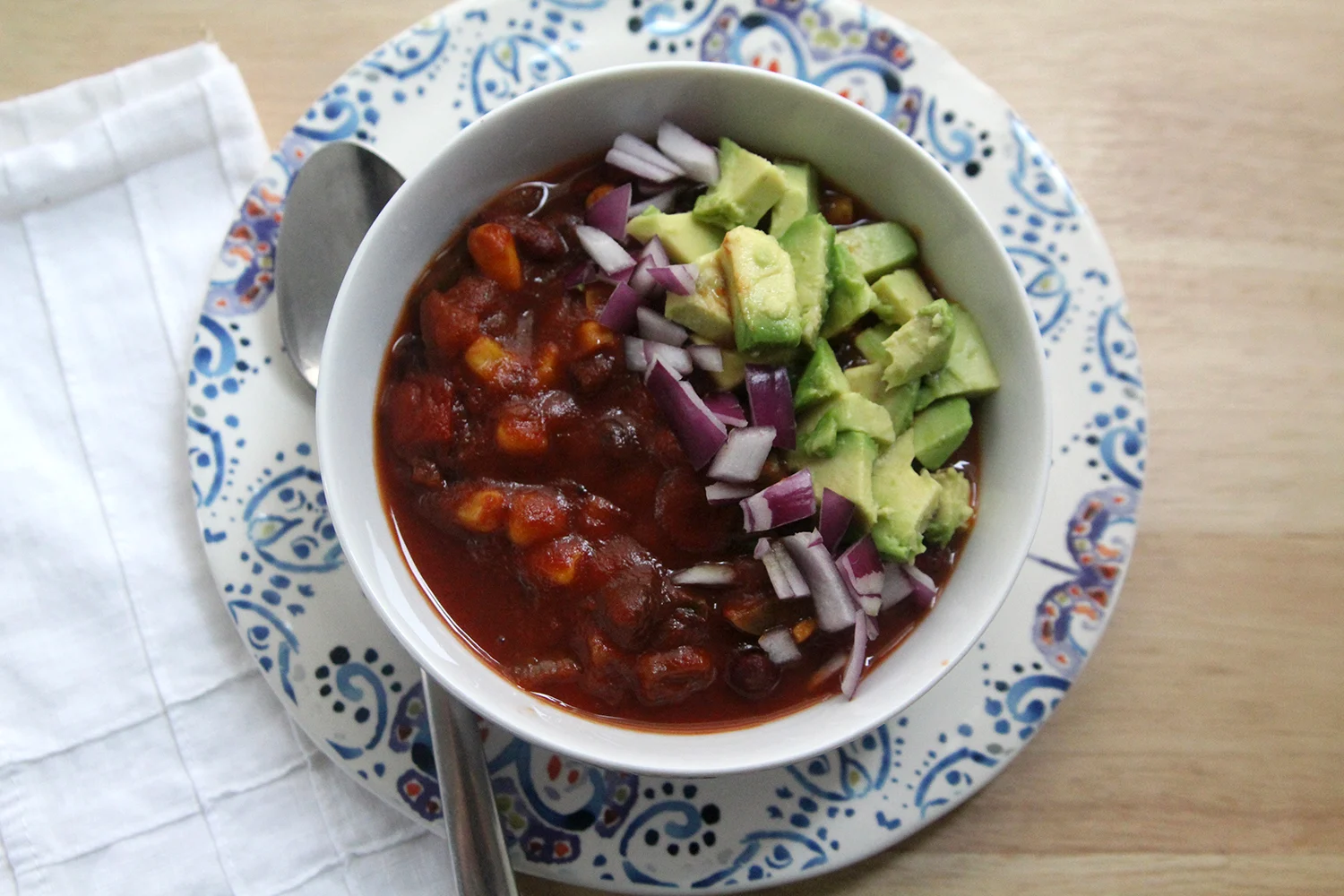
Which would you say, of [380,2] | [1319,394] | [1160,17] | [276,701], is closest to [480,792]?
[276,701]

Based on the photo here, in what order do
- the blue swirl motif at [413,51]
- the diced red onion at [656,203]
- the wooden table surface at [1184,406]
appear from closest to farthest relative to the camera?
the diced red onion at [656,203] → the blue swirl motif at [413,51] → the wooden table surface at [1184,406]

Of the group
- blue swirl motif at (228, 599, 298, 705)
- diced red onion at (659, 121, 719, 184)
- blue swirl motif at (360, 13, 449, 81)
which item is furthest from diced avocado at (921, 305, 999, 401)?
blue swirl motif at (228, 599, 298, 705)

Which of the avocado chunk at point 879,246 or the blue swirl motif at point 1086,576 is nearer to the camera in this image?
the avocado chunk at point 879,246

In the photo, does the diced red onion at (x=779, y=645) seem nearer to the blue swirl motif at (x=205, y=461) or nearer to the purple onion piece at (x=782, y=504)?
the purple onion piece at (x=782, y=504)

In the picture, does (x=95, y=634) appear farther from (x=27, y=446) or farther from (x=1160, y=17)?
(x=1160, y=17)

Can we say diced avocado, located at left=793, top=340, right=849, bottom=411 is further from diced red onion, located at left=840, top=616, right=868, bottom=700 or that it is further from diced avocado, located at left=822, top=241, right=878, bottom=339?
diced red onion, located at left=840, top=616, right=868, bottom=700

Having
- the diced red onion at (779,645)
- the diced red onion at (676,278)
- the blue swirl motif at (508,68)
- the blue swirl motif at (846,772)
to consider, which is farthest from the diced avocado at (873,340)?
the blue swirl motif at (508,68)
